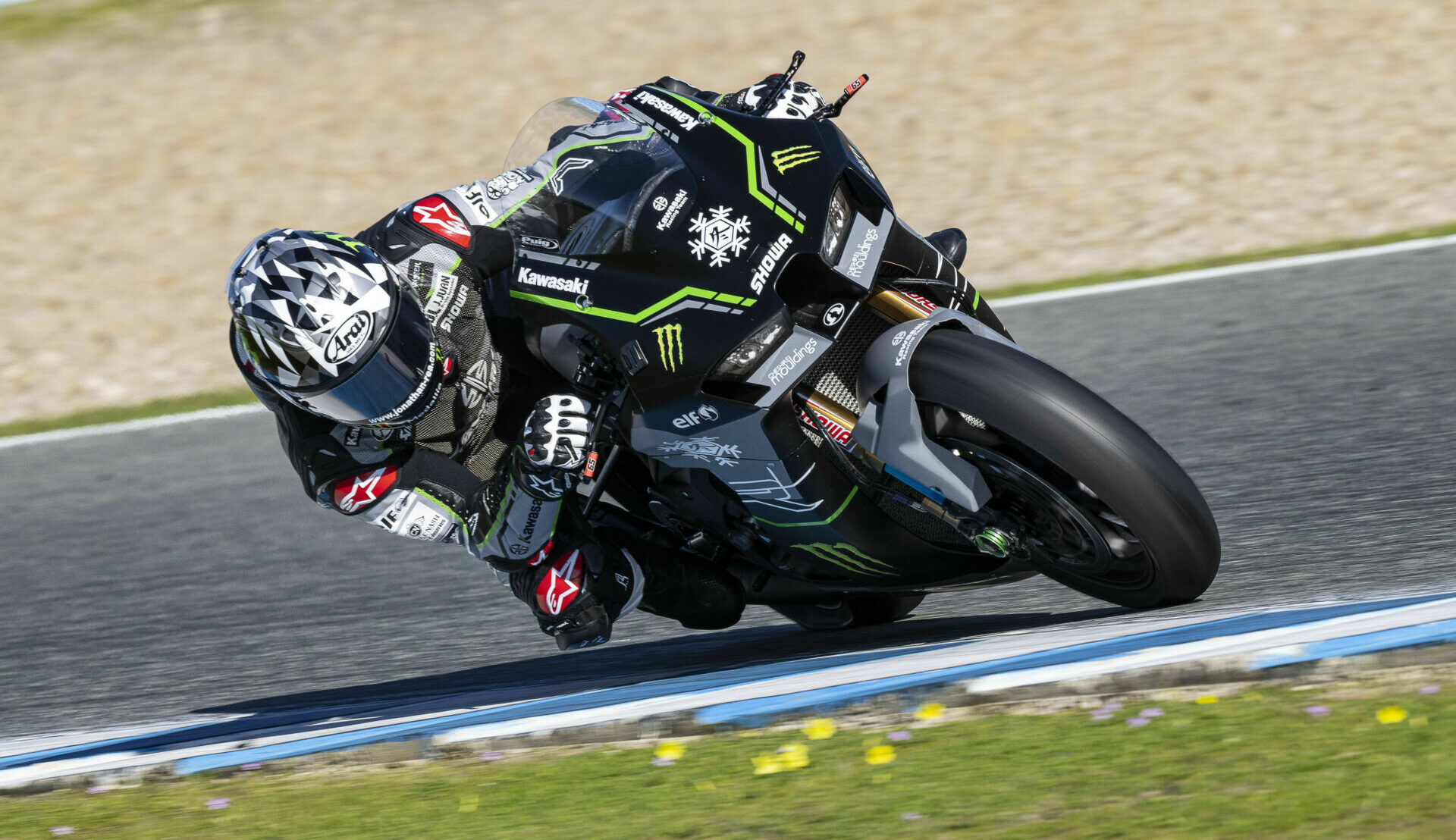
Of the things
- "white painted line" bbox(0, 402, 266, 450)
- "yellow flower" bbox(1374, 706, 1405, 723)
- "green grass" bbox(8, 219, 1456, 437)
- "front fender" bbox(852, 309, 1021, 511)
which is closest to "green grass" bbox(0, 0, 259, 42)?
"green grass" bbox(8, 219, 1456, 437)

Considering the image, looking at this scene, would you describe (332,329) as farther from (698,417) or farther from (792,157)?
(792,157)

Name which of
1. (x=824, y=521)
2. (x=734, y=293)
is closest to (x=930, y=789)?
(x=824, y=521)

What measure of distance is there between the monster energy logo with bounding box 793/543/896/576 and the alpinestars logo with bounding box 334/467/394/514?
1.00 metres

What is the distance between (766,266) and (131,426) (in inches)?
→ 216

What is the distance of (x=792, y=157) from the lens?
3.54 m

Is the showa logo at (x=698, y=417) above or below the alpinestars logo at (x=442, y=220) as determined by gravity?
below

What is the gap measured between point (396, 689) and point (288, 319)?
1.53 metres

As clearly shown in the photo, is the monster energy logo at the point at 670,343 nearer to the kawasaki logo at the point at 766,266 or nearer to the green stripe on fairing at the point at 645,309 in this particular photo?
the green stripe on fairing at the point at 645,309

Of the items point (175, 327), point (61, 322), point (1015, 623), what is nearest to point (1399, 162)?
point (1015, 623)

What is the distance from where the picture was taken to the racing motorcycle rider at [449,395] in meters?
3.43

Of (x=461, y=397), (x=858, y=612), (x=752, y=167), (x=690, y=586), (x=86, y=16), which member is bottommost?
(x=86, y=16)

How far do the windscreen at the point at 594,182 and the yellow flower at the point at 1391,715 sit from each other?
173cm

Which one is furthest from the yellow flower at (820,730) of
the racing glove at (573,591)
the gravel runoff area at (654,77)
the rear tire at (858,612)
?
the gravel runoff area at (654,77)

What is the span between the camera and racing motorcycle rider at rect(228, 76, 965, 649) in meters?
3.43
